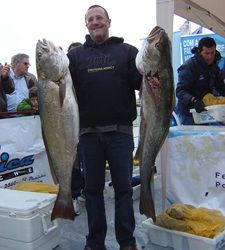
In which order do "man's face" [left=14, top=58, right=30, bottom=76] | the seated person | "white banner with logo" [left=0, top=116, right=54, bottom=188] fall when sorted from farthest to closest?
"man's face" [left=14, top=58, right=30, bottom=76]
the seated person
"white banner with logo" [left=0, top=116, right=54, bottom=188]

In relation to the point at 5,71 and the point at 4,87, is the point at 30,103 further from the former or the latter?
the point at 5,71

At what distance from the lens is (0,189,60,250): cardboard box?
10.4 feet

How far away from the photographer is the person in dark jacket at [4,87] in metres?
5.22

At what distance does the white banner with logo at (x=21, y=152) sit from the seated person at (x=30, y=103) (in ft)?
0.53

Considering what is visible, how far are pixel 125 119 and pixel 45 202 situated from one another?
1034 millimetres

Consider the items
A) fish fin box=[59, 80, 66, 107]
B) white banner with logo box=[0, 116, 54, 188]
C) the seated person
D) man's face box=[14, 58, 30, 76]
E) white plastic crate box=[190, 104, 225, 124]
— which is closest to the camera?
fish fin box=[59, 80, 66, 107]

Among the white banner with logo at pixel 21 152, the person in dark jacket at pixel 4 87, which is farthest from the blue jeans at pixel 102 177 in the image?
the person in dark jacket at pixel 4 87

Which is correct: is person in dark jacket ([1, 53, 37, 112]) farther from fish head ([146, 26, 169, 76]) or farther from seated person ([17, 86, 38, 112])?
fish head ([146, 26, 169, 76])

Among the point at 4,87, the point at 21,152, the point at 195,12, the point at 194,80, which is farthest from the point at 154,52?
the point at 4,87

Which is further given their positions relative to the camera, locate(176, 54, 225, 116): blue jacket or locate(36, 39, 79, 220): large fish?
locate(176, 54, 225, 116): blue jacket

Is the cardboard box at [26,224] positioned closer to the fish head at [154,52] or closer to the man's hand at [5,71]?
Answer: the fish head at [154,52]

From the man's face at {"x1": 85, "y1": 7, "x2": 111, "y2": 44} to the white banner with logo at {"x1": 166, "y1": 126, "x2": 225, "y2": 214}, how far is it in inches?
54.6

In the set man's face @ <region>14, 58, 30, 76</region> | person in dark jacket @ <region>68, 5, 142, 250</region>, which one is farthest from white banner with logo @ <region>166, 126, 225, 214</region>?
man's face @ <region>14, 58, 30, 76</region>

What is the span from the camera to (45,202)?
339 cm
